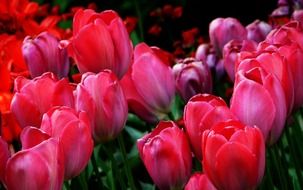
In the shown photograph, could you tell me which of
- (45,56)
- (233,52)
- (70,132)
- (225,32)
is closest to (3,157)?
(70,132)

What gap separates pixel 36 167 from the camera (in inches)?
36.4

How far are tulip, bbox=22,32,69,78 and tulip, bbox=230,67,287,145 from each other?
20.1 inches

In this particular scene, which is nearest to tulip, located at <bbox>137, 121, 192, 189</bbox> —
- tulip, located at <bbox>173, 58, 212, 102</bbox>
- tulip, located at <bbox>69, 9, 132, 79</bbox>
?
tulip, located at <bbox>69, 9, 132, 79</bbox>

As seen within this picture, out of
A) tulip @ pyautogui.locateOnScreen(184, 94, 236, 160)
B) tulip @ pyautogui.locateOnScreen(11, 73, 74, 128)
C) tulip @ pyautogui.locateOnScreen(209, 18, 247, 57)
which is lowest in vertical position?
tulip @ pyautogui.locateOnScreen(209, 18, 247, 57)

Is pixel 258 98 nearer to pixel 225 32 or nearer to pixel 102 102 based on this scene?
pixel 102 102

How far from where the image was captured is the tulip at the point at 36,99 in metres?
1.13

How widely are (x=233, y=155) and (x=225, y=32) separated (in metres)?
0.84

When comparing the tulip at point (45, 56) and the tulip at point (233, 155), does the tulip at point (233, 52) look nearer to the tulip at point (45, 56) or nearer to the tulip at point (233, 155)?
the tulip at point (45, 56)

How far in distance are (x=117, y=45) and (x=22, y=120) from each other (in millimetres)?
205

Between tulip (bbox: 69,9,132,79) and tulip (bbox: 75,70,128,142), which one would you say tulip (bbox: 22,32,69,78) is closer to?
tulip (bbox: 69,9,132,79)

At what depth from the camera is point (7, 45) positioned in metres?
1.83

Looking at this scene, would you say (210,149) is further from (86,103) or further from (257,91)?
(86,103)

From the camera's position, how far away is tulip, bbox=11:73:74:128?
113 cm

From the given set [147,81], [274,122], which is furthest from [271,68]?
[147,81]
